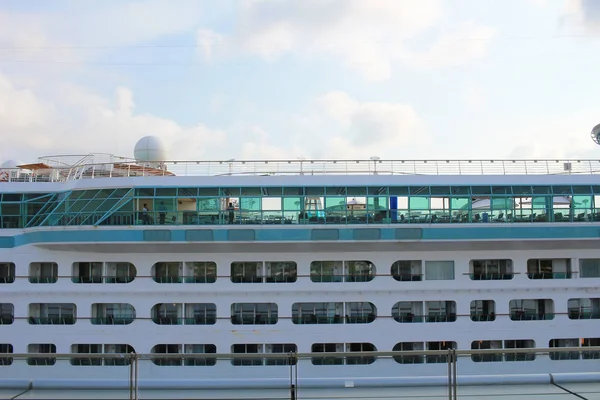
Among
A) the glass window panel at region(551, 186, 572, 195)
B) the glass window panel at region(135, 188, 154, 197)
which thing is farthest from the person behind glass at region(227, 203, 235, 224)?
the glass window panel at region(551, 186, 572, 195)

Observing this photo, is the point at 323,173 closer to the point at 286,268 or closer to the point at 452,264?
the point at 286,268

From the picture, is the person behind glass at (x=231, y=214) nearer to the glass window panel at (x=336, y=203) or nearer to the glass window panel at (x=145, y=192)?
the glass window panel at (x=145, y=192)

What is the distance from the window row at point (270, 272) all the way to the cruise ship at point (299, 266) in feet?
0.14

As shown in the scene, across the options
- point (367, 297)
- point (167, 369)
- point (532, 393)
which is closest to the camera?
point (532, 393)

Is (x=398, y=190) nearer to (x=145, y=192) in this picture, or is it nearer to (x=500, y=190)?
(x=500, y=190)

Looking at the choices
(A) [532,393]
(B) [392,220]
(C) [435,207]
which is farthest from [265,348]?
(A) [532,393]

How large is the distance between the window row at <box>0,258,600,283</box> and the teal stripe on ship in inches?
39.8

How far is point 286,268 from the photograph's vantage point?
16.2m

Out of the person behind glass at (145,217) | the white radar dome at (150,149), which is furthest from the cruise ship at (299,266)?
the white radar dome at (150,149)

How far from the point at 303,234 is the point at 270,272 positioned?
1703 millimetres

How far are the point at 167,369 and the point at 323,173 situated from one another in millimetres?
7330

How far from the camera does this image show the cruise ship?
51.1 feet

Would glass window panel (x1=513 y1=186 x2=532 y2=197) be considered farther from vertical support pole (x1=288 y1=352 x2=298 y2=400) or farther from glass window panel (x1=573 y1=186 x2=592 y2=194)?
vertical support pole (x1=288 y1=352 x2=298 y2=400)

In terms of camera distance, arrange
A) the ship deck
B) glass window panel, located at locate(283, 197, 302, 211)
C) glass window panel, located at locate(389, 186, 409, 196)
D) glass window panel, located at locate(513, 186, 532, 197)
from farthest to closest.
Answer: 1. glass window panel, located at locate(513, 186, 532, 197)
2. glass window panel, located at locate(389, 186, 409, 196)
3. glass window panel, located at locate(283, 197, 302, 211)
4. the ship deck
